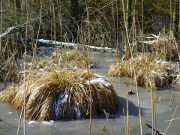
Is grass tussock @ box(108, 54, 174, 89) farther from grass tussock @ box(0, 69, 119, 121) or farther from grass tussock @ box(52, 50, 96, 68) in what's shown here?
grass tussock @ box(0, 69, 119, 121)

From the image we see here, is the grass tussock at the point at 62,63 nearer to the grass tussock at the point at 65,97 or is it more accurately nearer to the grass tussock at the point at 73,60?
the grass tussock at the point at 73,60

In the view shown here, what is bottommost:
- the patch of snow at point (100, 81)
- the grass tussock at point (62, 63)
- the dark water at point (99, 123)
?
the dark water at point (99, 123)

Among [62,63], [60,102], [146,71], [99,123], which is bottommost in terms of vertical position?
[99,123]

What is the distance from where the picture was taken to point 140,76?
534 cm

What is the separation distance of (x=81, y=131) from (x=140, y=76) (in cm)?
242

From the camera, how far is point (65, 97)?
3635mm

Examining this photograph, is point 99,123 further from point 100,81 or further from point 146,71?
point 146,71

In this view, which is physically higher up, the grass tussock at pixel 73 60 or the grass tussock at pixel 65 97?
the grass tussock at pixel 73 60

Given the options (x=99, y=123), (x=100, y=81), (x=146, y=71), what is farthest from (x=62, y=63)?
(x=99, y=123)

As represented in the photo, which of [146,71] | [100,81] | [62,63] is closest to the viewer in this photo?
[100,81]

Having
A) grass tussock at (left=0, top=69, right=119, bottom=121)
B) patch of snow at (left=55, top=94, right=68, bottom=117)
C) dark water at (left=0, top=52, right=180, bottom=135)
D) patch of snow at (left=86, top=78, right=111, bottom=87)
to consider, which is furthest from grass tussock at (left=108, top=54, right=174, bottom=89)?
patch of snow at (left=55, top=94, right=68, bottom=117)

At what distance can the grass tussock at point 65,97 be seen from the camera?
3.58 meters

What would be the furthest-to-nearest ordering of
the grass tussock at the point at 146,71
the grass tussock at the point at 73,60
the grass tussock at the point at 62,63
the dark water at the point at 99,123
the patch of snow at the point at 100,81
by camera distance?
the grass tussock at the point at 146,71, the grass tussock at the point at 73,60, the grass tussock at the point at 62,63, the patch of snow at the point at 100,81, the dark water at the point at 99,123

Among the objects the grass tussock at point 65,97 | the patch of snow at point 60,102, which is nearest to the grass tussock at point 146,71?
the grass tussock at point 65,97
